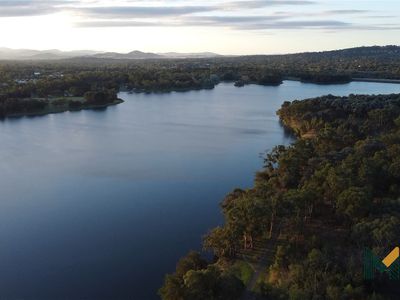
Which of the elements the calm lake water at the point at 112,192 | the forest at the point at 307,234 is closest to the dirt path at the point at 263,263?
the forest at the point at 307,234

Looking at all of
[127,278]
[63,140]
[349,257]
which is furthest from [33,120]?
[349,257]

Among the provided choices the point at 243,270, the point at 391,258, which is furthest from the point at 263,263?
the point at 391,258

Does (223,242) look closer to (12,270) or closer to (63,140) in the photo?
(12,270)

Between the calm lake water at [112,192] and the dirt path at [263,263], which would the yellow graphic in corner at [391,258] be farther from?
the calm lake water at [112,192]

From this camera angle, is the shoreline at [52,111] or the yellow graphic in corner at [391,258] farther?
the shoreline at [52,111]

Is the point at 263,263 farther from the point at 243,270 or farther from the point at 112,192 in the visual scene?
the point at 112,192

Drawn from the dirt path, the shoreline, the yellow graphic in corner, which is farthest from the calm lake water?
the yellow graphic in corner

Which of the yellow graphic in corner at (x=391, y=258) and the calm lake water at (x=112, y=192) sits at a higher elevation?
the yellow graphic in corner at (x=391, y=258)
